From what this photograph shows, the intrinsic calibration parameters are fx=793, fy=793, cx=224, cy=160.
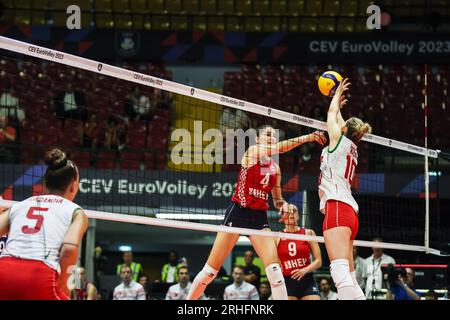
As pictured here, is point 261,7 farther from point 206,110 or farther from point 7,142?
point 7,142

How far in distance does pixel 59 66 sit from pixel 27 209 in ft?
56.9

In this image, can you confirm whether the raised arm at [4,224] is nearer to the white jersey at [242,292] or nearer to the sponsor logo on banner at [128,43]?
the white jersey at [242,292]

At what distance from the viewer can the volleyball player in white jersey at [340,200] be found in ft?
27.1

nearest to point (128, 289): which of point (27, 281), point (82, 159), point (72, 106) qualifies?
point (82, 159)

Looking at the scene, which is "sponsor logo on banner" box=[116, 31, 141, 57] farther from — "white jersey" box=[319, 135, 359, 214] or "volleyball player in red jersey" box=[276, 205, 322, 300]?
"white jersey" box=[319, 135, 359, 214]

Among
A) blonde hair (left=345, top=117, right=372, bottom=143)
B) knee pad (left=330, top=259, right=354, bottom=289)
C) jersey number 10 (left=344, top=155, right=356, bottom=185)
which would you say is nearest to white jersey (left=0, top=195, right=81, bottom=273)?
knee pad (left=330, top=259, right=354, bottom=289)

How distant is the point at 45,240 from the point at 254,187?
4.46m

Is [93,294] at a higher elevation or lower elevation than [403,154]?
lower

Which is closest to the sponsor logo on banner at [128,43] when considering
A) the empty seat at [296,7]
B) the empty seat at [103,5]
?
the empty seat at [103,5]

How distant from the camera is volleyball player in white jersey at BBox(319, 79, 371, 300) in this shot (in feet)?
27.1

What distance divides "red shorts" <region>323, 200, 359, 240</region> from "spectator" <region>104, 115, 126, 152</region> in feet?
36.3

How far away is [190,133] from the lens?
2000 centimetres
